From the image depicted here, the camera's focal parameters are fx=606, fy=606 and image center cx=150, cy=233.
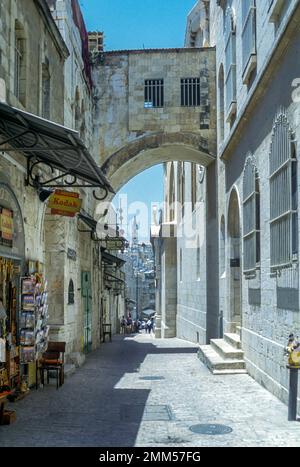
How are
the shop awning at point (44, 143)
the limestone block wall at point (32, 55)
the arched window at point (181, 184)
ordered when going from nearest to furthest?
the shop awning at point (44, 143) → the limestone block wall at point (32, 55) → the arched window at point (181, 184)

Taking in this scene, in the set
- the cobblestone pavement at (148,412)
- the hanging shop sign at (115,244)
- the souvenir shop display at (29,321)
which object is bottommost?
the cobblestone pavement at (148,412)

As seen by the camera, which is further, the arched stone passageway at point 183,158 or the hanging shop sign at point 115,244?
the hanging shop sign at point 115,244

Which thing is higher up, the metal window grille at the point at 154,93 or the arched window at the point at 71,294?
the metal window grille at the point at 154,93

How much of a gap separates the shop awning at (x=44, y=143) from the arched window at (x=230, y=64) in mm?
6121

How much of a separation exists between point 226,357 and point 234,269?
301 centimetres

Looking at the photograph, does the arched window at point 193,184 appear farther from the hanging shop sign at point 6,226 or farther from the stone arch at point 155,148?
the hanging shop sign at point 6,226

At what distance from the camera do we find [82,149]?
26.0 ft

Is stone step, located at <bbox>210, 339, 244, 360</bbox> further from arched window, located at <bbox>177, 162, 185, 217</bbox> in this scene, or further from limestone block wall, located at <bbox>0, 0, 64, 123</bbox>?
arched window, located at <bbox>177, 162, 185, 217</bbox>

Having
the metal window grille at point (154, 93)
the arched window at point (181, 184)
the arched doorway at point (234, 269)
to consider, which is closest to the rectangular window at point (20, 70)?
the arched doorway at point (234, 269)

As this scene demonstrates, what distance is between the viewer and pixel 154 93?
19641 mm

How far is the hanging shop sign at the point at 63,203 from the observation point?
10.9 m

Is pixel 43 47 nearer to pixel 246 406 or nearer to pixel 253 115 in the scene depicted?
pixel 253 115

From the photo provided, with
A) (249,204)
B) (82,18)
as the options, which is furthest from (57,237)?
(82,18)
